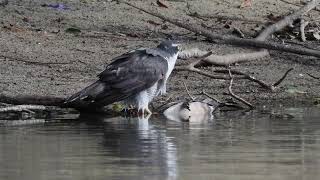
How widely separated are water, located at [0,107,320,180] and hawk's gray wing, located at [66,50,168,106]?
0.82 feet

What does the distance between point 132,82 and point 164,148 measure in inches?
116

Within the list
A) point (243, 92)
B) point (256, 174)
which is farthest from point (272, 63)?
point (256, 174)

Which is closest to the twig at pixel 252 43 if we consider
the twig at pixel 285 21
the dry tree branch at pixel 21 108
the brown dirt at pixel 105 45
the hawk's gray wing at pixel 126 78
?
the brown dirt at pixel 105 45

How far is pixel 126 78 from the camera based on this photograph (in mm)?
10750

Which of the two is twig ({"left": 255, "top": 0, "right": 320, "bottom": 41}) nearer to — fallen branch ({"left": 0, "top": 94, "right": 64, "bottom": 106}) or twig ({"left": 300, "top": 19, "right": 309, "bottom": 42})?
twig ({"left": 300, "top": 19, "right": 309, "bottom": 42})

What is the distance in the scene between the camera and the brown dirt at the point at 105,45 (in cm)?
1252

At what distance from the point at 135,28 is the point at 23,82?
159 inches

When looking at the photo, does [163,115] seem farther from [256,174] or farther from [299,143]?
[256,174]

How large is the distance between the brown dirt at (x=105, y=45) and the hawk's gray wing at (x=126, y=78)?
3.92ft

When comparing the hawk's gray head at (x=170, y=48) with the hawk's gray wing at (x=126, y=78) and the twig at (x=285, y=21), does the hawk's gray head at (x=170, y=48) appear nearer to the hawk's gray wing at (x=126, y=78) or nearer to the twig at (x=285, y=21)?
the hawk's gray wing at (x=126, y=78)

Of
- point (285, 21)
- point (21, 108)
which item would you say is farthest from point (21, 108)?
point (285, 21)

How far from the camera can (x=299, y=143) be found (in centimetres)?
829

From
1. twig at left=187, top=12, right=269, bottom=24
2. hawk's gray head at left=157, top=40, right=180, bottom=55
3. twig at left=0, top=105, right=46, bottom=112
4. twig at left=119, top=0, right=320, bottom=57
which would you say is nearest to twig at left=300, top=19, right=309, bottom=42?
twig at left=187, top=12, right=269, bottom=24

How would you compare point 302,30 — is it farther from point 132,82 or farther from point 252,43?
point 132,82
